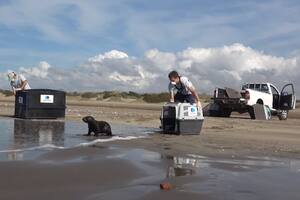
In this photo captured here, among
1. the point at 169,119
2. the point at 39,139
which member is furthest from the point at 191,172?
the point at 169,119

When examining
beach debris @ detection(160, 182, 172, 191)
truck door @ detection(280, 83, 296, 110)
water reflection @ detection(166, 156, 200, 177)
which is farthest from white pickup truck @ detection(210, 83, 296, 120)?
beach debris @ detection(160, 182, 172, 191)

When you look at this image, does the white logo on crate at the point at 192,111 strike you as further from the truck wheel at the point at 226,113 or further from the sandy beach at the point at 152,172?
the truck wheel at the point at 226,113

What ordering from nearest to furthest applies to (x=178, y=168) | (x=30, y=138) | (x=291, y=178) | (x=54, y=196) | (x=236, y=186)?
1. (x=54, y=196)
2. (x=236, y=186)
3. (x=291, y=178)
4. (x=178, y=168)
5. (x=30, y=138)

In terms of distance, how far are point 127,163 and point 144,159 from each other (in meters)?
0.77

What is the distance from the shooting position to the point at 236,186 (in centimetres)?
709

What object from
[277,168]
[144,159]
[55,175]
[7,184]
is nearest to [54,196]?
[7,184]

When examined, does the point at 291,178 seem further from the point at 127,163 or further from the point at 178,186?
the point at 127,163

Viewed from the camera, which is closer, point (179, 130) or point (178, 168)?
point (178, 168)

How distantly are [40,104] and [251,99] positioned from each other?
37.8ft

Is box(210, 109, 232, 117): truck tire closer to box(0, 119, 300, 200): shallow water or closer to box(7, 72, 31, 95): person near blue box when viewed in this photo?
box(7, 72, 31, 95): person near blue box

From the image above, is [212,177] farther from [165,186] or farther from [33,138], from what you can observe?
[33,138]

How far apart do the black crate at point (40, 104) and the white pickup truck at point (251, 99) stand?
9716 millimetres

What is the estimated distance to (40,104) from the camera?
20219 mm

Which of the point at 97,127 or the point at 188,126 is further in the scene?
the point at 188,126
